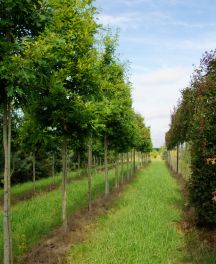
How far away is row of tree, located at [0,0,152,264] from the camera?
5738 mm

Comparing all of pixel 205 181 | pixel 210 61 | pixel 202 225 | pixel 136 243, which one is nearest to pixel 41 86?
pixel 136 243

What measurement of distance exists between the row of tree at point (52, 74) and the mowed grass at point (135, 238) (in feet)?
4.04

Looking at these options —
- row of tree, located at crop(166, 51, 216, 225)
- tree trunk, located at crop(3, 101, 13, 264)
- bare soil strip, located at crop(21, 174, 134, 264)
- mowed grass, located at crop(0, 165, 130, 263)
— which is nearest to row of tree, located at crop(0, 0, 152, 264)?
tree trunk, located at crop(3, 101, 13, 264)

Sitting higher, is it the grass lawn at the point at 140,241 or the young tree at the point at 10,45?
the young tree at the point at 10,45

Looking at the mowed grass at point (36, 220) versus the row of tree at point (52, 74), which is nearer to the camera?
the row of tree at point (52, 74)

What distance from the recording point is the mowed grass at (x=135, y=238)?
724cm

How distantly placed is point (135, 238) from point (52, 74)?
4174 millimetres

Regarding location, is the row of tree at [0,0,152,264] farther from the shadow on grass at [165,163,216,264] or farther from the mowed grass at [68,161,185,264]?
the shadow on grass at [165,163,216,264]


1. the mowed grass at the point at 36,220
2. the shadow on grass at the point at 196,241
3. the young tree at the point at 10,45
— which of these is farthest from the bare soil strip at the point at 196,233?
the young tree at the point at 10,45

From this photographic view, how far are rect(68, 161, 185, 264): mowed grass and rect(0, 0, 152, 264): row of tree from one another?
48.5 inches

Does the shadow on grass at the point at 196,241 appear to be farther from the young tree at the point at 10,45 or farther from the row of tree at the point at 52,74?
the young tree at the point at 10,45

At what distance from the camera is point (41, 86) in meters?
6.38

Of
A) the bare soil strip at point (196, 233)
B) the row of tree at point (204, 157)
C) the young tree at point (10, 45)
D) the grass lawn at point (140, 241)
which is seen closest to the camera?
the young tree at point (10, 45)

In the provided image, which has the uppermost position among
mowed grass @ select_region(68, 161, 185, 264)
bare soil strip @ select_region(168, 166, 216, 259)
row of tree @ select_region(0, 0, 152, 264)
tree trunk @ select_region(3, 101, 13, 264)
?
row of tree @ select_region(0, 0, 152, 264)
